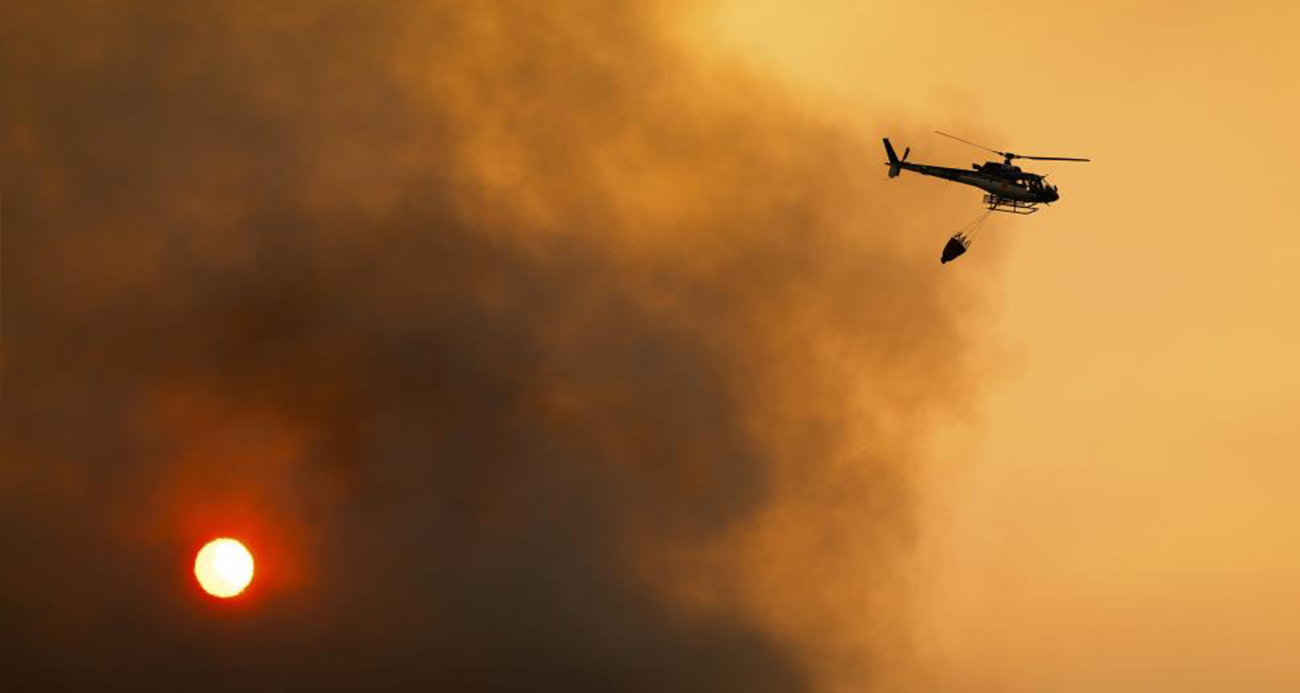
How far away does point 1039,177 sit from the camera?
195 m

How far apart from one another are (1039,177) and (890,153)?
33.0 ft

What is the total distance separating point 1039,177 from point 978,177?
13.9 ft

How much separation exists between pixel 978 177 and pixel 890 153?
19.9ft

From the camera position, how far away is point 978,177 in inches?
7751

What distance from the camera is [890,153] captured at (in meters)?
197
